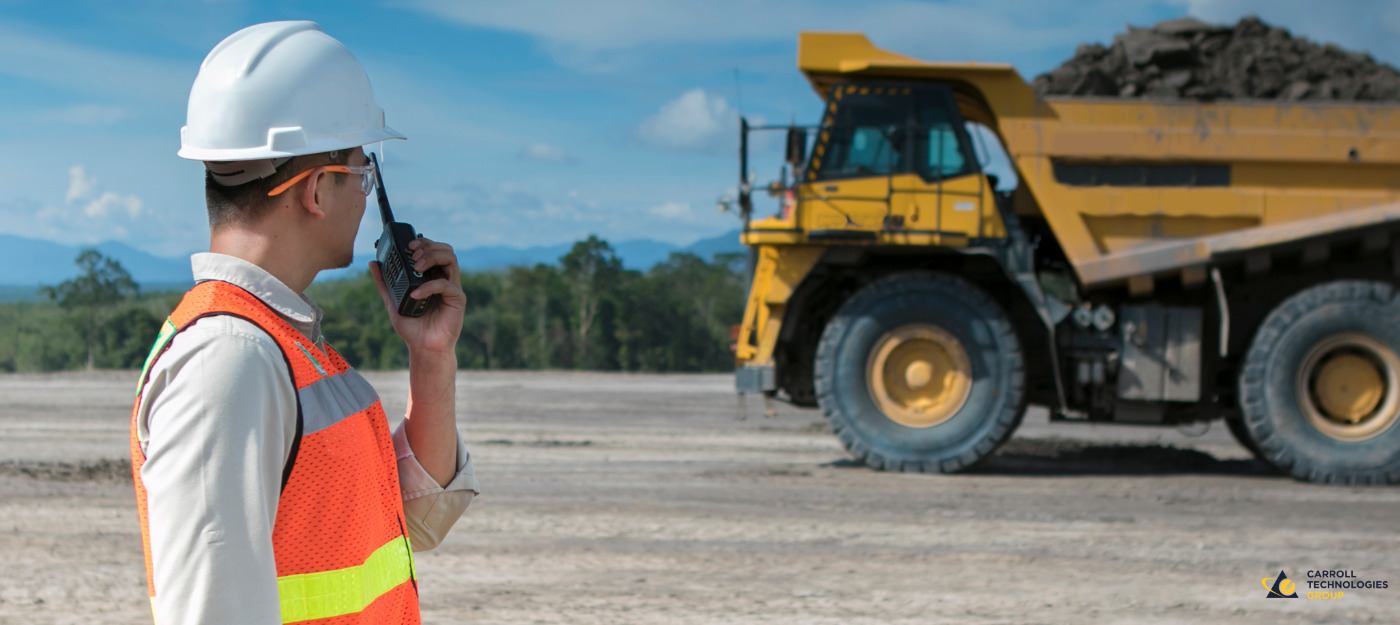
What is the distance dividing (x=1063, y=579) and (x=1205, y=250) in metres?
3.75

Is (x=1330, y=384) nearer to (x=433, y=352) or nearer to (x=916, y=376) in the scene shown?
(x=916, y=376)

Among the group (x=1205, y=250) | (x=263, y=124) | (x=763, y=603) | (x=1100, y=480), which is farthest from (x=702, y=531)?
(x=263, y=124)

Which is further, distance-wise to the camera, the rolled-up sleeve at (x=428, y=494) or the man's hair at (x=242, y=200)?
the rolled-up sleeve at (x=428, y=494)

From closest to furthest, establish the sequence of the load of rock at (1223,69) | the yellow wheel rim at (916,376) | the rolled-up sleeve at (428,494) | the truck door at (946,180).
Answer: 1. the rolled-up sleeve at (428,494)
2. the truck door at (946,180)
3. the yellow wheel rim at (916,376)
4. the load of rock at (1223,69)

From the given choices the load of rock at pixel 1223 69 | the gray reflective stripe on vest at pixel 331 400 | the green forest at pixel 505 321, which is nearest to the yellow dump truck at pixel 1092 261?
the load of rock at pixel 1223 69

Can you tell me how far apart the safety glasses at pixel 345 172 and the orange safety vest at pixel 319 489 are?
171 mm

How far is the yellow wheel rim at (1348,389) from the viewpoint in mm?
7785

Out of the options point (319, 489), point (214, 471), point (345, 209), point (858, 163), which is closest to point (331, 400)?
point (319, 489)

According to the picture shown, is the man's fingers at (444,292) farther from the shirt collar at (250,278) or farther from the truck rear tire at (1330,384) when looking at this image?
the truck rear tire at (1330,384)

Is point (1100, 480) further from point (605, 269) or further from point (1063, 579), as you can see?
point (605, 269)

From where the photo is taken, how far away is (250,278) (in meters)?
1.46

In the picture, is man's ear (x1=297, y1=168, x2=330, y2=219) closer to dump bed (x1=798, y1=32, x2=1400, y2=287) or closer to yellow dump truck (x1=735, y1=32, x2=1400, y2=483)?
yellow dump truck (x1=735, y1=32, x2=1400, y2=483)

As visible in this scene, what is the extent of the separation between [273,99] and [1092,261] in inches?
292

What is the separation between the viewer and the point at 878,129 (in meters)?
8.04
